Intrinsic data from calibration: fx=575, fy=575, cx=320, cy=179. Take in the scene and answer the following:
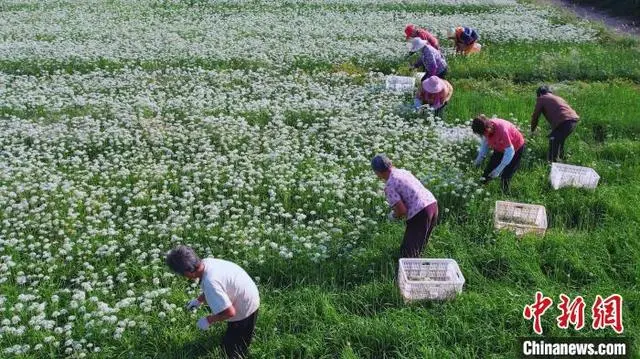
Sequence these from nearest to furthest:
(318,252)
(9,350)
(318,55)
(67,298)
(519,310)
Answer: (9,350), (519,310), (67,298), (318,252), (318,55)

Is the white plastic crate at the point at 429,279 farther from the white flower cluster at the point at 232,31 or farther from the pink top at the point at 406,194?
the white flower cluster at the point at 232,31

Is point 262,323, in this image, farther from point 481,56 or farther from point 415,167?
point 481,56

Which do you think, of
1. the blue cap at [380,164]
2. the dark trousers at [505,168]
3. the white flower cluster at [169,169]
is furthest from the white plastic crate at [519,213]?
the blue cap at [380,164]

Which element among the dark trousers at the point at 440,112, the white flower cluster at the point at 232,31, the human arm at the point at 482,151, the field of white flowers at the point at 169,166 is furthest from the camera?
the white flower cluster at the point at 232,31

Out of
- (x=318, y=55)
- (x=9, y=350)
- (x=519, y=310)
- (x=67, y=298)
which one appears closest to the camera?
(x=9, y=350)

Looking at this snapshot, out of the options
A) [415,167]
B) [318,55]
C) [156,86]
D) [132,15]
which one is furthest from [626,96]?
[132,15]

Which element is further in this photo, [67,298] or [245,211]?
[245,211]

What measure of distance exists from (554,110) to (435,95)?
2.59m

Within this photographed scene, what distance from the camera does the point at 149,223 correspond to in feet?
25.5

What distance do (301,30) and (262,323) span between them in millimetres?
15160

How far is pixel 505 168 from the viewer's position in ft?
27.7

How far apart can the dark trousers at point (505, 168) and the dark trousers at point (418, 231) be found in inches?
90.0

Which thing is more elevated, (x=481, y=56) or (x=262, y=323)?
(x=481, y=56)

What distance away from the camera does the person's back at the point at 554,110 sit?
29.3 feet
